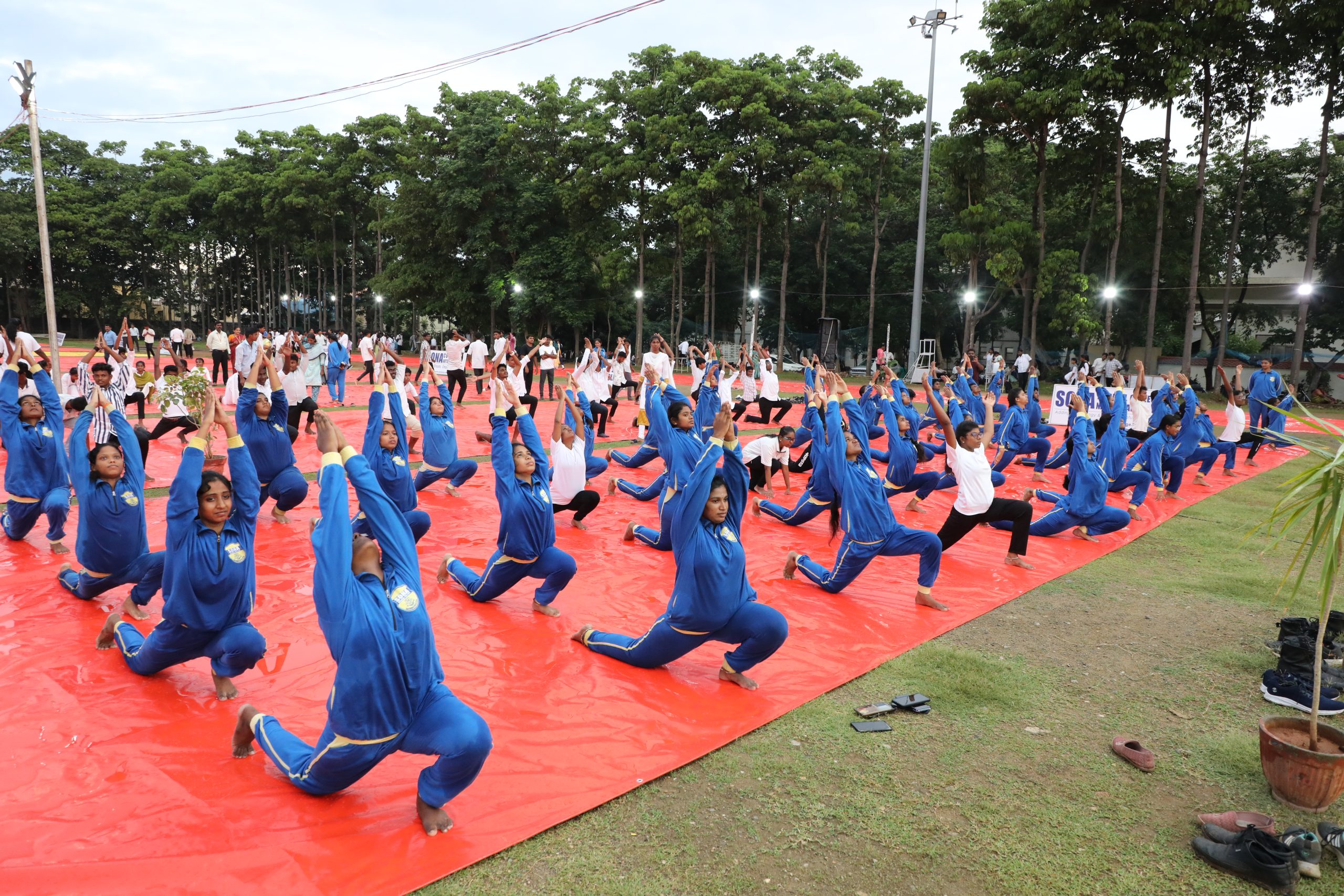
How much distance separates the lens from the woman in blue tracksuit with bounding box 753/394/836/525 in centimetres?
906

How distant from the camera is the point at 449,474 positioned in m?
9.79

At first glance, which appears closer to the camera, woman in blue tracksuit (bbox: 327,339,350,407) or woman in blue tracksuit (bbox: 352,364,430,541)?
woman in blue tracksuit (bbox: 352,364,430,541)

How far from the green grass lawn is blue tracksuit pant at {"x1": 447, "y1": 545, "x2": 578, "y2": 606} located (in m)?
2.13

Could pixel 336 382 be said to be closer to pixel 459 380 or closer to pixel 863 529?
pixel 459 380

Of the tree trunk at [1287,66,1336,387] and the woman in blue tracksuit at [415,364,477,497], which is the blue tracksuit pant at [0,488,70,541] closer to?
the woman in blue tracksuit at [415,364,477,497]

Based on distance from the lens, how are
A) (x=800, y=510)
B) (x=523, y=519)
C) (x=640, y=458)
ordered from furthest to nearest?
(x=640, y=458)
(x=800, y=510)
(x=523, y=519)

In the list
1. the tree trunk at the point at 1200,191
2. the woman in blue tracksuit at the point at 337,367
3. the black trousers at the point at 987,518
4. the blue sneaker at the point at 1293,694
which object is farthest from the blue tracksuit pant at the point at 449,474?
the tree trunk at the point at 1200,191

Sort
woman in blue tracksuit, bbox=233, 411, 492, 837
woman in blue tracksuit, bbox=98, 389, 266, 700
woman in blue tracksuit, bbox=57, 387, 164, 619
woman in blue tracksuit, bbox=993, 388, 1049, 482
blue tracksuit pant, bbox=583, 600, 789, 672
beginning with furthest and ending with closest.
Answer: woman in blue tracksuit, bbox=993, 388, 1049, 482 < woman in blue tracksuit, bbox=57, 387, 164, 619 < blue tracksuit pant, bbox=583, 600, 789, 672 < woman in blue tracksuit, bbox=98, 389, 266, 700 < woman in blue tracksuit, bbox=233, 411, 492, 837

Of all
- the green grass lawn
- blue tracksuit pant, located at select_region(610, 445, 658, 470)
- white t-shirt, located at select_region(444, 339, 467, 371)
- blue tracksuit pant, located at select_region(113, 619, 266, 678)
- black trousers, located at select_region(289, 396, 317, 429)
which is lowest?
the green grass lawn

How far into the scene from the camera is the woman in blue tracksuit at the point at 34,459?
6984 millimetres

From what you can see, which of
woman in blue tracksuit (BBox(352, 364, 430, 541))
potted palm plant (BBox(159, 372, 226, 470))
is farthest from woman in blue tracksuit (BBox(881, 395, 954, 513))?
potted palm plant (BBox(159, 372, 226, 470))

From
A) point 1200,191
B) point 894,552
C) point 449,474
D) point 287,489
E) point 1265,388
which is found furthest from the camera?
point 1200,191

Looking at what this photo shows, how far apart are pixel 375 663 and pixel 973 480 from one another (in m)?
5.82

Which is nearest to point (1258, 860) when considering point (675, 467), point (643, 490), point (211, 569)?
point (211, 569)
